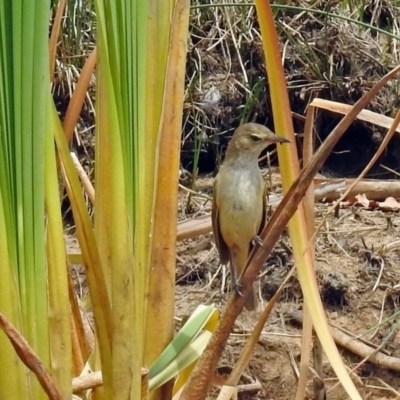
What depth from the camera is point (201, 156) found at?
502 centimetres

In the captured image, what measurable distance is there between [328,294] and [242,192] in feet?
3.21

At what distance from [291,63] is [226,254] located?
169cm

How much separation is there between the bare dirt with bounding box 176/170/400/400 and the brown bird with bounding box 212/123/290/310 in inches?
20.4

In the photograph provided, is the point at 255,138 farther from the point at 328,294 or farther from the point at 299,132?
the point at 299,132

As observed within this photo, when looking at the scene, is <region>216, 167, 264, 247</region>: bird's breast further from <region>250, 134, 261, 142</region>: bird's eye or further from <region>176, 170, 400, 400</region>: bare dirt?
<region>176, 170, 400, 400</region>: bare dirt

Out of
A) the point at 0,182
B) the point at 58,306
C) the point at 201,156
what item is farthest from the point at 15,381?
the point at 201,156

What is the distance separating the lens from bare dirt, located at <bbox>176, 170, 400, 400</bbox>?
13.2ft

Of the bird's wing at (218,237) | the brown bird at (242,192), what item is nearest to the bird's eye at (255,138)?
the brown bird at (242,192)

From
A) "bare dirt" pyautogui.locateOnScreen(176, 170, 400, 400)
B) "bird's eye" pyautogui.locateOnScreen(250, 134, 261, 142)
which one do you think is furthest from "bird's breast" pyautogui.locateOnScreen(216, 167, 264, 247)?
"bare dirt" pyautogui.locateOnScreen(176, 170, 400, 400)

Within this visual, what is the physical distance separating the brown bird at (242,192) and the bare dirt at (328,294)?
52 centimetres

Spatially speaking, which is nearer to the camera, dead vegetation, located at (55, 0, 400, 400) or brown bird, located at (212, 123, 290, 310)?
brown bird, located at (212, 123, 290, 310)

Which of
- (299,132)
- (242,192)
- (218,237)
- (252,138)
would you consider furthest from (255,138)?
(299,132)

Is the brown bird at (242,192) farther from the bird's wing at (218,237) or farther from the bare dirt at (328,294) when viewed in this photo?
the bare dirt at (328,294)

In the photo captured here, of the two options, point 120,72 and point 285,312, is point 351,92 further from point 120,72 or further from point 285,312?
point 120,72
